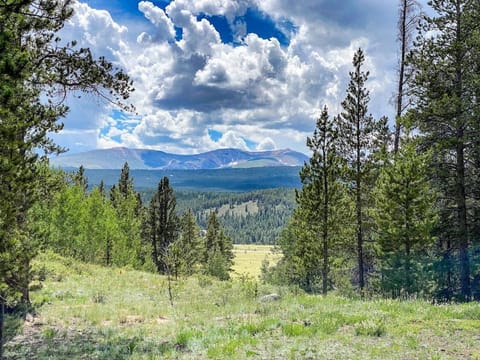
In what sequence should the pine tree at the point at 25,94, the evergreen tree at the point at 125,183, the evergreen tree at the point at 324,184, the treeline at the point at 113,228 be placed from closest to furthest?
the pine tree at the point at 25,94
the evergreen tree at the point at 324,184
the treeline at the point at 113,228
the evergreen tree at the point at 125,183

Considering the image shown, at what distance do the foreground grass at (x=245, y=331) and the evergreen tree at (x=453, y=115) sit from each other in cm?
866

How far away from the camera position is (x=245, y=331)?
29.6ft

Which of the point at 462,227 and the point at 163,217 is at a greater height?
the point at 462,227

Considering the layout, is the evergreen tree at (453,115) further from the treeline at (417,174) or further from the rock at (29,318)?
the rock at (29,318)

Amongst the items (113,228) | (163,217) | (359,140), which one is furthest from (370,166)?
(163,217)

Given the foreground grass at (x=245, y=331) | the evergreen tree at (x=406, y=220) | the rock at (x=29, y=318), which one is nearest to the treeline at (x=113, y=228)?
the foreground grass at (x=245, y=331)

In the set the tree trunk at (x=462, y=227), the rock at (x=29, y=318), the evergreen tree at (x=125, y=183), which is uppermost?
the evergreen tree at (x=125, y=183)

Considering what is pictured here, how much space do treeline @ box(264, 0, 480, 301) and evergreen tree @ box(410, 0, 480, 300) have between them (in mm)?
48

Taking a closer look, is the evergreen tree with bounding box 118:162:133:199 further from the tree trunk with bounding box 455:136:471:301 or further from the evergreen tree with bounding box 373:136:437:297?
the tree trunk with bounding box 455:136:471:301

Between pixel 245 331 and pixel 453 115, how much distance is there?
14.9 m

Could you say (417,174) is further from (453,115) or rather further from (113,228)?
(113,228)

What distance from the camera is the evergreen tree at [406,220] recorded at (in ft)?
63.7

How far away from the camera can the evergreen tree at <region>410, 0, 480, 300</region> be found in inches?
687

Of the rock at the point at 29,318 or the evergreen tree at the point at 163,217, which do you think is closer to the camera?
the rock at the point at 29,318
